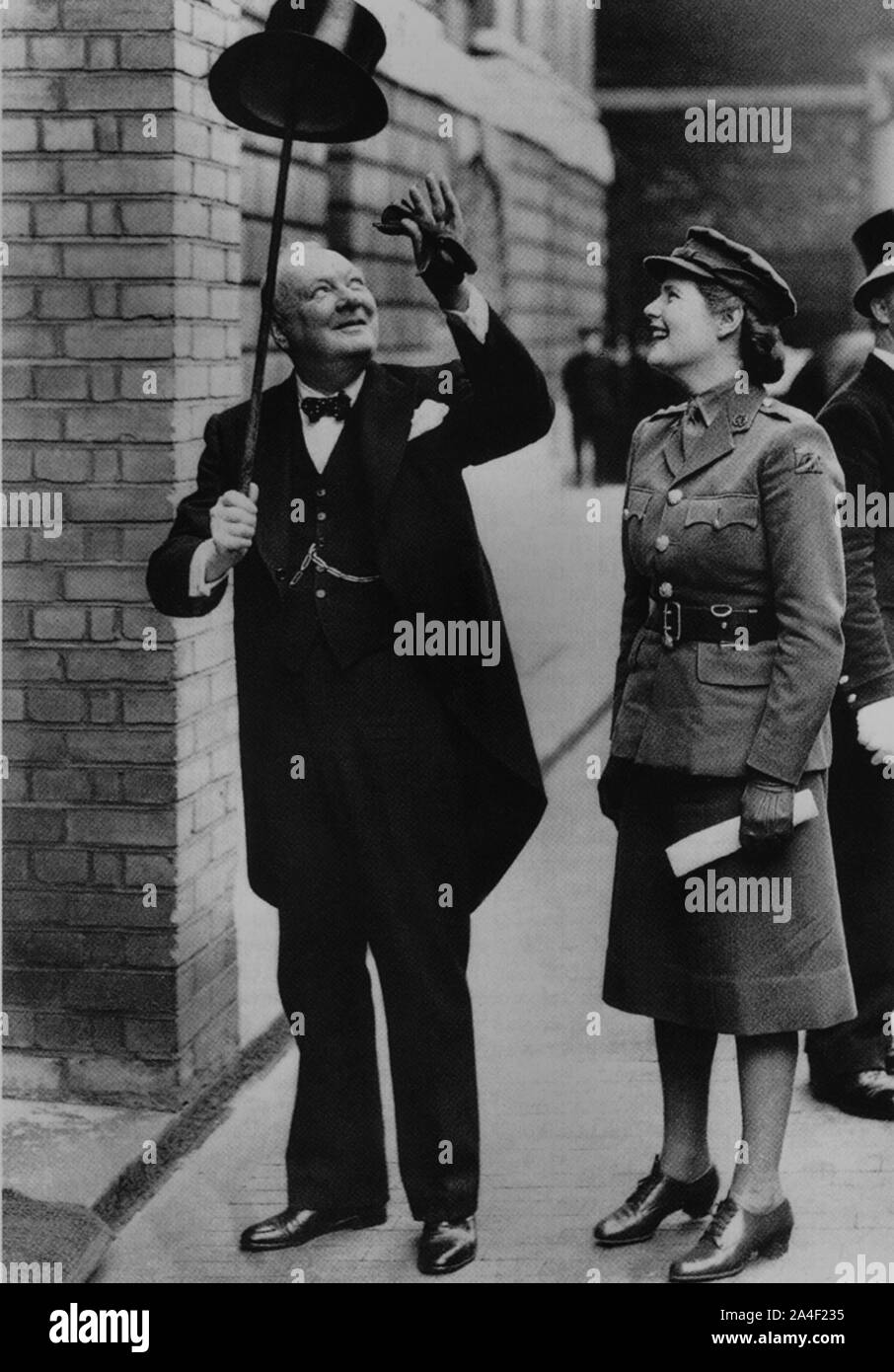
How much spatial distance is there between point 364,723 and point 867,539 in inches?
44.9

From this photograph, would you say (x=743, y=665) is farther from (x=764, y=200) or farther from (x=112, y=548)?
(x=112, y=548)

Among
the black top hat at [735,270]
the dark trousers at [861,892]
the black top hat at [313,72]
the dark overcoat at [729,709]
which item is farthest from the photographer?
the dark trousers at [861,892]

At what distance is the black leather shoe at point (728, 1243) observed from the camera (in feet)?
15.3

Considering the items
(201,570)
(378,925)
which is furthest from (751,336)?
(378,925)

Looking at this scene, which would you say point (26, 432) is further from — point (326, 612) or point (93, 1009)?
point (93, 1009)

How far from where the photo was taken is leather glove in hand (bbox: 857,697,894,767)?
196 inches


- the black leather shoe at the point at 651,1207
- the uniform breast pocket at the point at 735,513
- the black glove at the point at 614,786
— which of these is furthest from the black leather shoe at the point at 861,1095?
the uniform breast pocket at the point at 735,513

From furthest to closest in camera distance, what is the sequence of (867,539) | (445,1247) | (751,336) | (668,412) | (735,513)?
(867,539) → (445,1247) → (668,412) → (751,336) → (735,513)

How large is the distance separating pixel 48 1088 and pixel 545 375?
1.94 m

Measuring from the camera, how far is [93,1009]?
5.18 m

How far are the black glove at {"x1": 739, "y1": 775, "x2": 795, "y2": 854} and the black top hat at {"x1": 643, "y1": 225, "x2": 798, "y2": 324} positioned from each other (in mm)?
924

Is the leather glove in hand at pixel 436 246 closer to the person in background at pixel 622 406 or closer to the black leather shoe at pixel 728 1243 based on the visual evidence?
the person in background at pixel 622 406

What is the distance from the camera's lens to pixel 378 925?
4.79m

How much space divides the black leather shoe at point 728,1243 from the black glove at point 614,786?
2.69 ft
